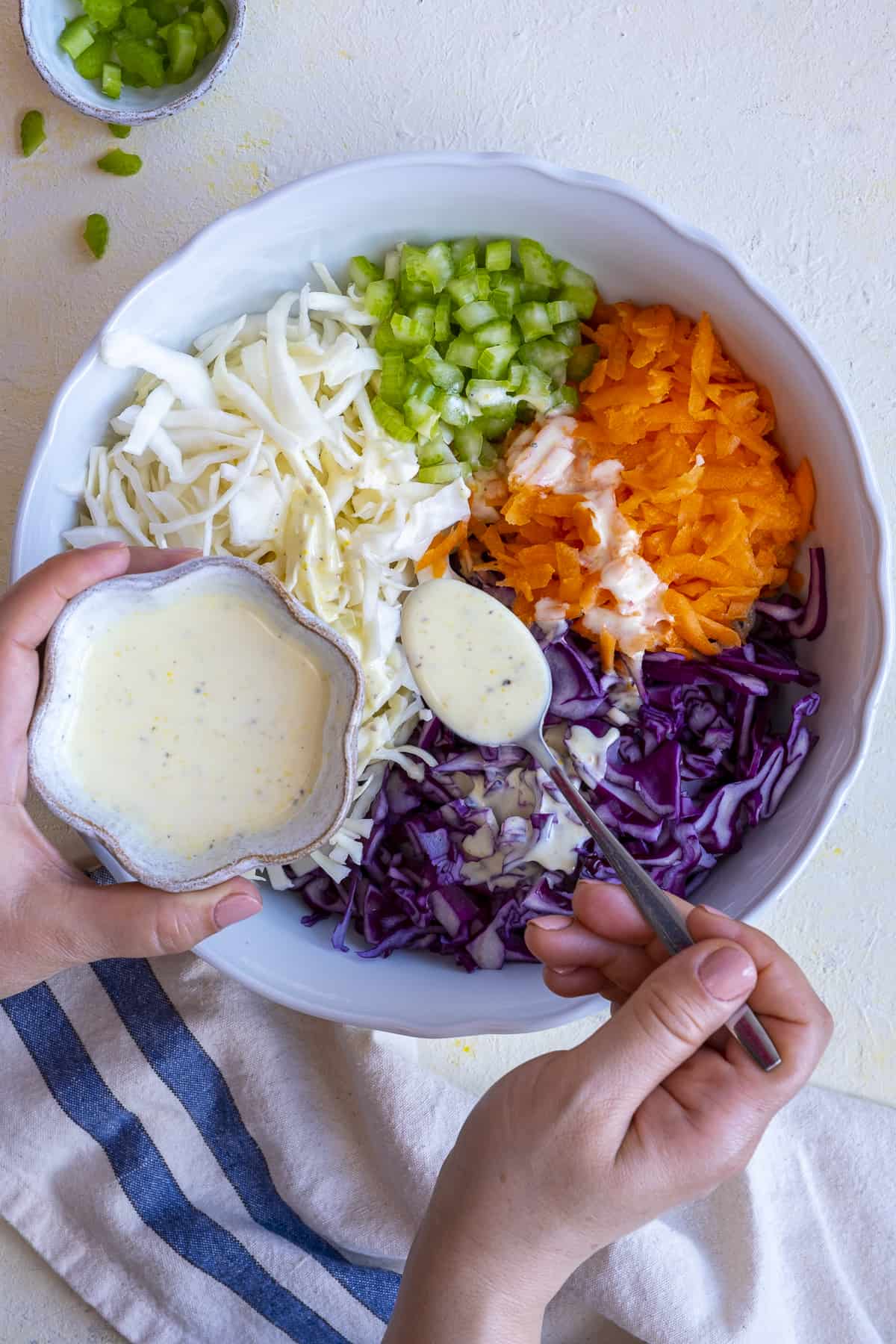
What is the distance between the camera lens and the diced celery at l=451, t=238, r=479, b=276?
200cm

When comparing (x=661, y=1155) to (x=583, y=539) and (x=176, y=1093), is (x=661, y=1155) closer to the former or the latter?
(x=583, y=539)

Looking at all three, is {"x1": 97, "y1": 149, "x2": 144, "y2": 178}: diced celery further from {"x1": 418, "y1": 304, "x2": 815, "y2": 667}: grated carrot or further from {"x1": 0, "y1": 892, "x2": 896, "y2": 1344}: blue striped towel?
{"x1": 0, "y1": 892, "x2": 896, "y2": 1344}: blue striped towel

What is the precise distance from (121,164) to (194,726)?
1156 mm

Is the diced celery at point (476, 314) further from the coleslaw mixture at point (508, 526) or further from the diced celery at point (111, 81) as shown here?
the diced celery at point (111, 81)

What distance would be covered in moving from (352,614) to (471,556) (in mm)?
259

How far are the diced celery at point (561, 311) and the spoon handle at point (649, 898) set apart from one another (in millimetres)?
730

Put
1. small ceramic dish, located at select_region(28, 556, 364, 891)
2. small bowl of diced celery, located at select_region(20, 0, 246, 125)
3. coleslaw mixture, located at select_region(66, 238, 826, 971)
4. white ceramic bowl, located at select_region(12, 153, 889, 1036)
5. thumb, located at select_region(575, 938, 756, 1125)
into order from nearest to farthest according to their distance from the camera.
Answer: thumb, located at select_region(575, 938, 756, 1125), small ceramic dish, located at select_region(28, 556, 364, 891), white ceramic bowl, located at select_region(12, 153, 889, 1036), coleslaw mixture, located at select_region(66, 238, 826, 971), small bowl of diced celery, located at select_region(20, 0, 246, 125)

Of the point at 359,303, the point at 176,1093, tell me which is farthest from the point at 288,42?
the point at 176,1093

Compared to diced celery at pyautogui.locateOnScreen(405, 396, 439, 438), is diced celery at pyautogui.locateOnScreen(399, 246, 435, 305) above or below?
above

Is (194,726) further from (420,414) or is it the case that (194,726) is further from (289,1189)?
(289,1189)

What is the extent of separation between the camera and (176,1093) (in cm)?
222

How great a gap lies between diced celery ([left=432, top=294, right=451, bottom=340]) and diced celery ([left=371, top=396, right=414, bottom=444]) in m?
0.15

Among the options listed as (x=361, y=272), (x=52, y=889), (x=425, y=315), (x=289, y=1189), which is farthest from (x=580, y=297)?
(x=289, y=1189)

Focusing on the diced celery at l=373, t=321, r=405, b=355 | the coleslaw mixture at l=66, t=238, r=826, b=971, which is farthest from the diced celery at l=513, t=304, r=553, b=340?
the diced celery at l=373, t=321, r=405, b=355
